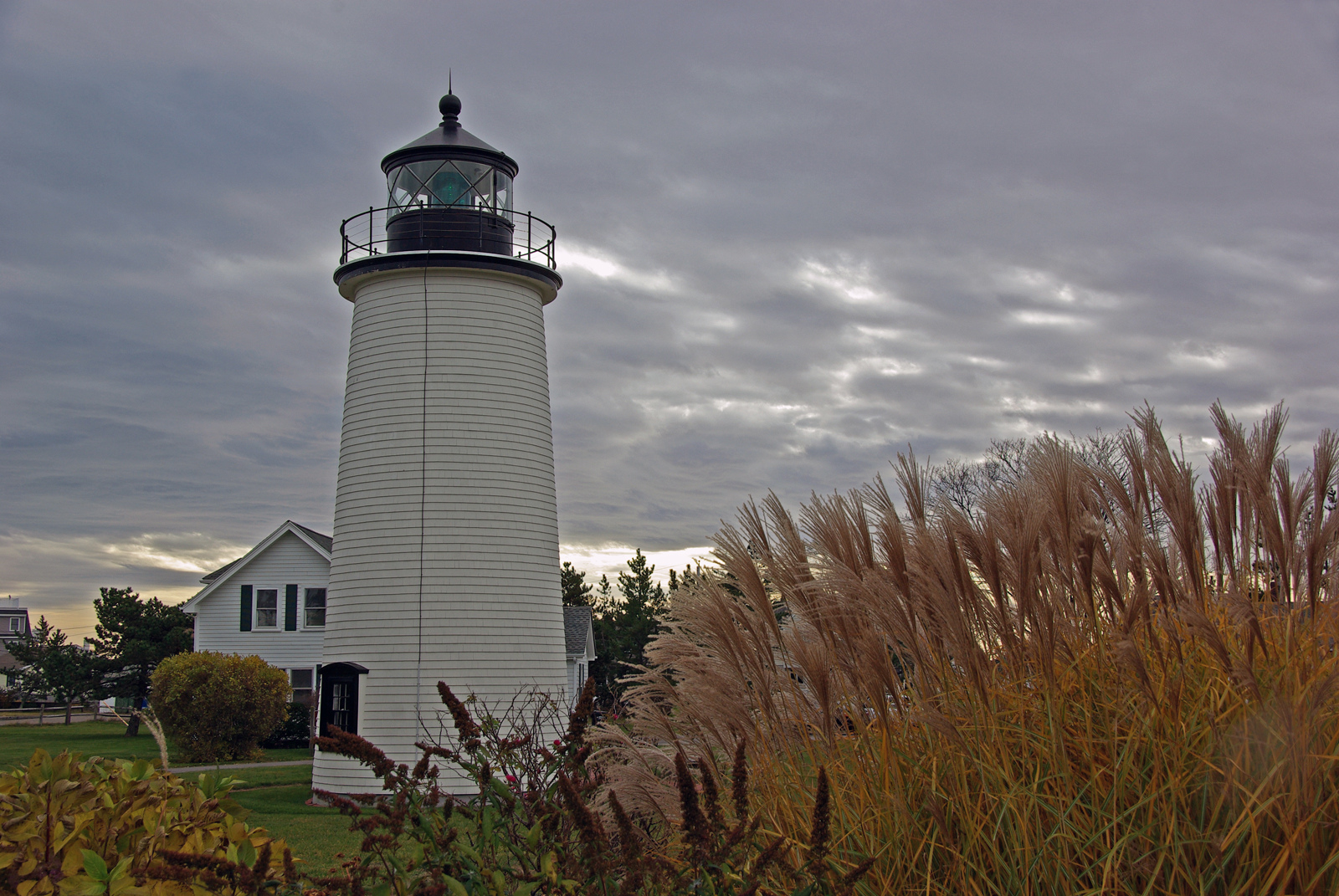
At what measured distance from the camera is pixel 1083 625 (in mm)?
3305

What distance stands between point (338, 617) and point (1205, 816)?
1330 centimetres

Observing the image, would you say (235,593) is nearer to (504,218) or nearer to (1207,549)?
(504,218)

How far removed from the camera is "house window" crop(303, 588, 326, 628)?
26547 millimetres

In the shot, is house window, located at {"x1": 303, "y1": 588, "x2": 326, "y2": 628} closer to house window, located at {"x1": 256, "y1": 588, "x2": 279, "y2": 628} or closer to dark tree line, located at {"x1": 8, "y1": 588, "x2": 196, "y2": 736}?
house window, located at {"x1": 256, "y1": 588, "x2": 279, "y2": 628}

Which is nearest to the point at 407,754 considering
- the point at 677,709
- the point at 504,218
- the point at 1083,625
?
the point at 504,218

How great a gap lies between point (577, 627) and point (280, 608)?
27.6 feet

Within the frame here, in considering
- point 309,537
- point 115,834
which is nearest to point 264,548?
point 309,537

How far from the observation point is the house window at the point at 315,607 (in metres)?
26.5

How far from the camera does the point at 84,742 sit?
80.3ft

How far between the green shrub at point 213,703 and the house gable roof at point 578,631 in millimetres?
8594

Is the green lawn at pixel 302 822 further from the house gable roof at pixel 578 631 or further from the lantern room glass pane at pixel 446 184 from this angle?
the house gable roof at pixel 578 631

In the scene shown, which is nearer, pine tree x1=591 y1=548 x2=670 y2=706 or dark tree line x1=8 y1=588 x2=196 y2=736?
dark tree line x1=8 y1=588 x2=196 y2=736

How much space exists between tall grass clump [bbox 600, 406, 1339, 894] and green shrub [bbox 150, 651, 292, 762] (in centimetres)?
1898

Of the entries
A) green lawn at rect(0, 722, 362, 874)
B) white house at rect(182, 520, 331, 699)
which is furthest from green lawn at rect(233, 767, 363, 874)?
white house at rect(182, 520, 331, 699)
